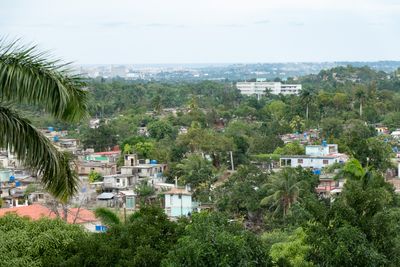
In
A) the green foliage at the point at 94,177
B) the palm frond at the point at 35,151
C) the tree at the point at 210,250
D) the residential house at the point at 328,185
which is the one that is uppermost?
the palm frond at the point at 35,151

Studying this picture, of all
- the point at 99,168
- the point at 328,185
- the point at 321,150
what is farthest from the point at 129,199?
the point at 321,150

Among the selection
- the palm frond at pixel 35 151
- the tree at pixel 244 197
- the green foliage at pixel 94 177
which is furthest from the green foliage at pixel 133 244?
the green foliage at pixel 94 177

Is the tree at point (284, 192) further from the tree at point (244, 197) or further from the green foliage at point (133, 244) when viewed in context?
the green foliage at point (133, 244)

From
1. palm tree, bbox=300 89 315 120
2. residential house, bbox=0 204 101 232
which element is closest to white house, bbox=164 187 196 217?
residential house, bbox=0 204 101 232

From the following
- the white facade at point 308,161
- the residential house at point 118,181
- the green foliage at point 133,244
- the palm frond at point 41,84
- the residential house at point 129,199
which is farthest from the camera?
the white facade at point 308,161

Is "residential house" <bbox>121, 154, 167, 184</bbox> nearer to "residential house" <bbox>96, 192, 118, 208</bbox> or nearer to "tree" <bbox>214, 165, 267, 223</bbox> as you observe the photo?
"residential house" <bbox>96, 192, 118, 208</bbox>
